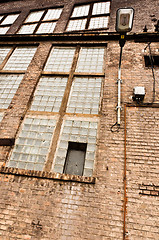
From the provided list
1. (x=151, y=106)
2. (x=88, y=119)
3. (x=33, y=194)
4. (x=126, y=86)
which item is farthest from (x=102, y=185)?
(x=126, y=86)

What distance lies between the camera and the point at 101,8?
28.1 ft

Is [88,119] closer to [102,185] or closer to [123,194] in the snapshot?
[102,185]

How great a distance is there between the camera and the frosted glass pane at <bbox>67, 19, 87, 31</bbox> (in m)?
7.92

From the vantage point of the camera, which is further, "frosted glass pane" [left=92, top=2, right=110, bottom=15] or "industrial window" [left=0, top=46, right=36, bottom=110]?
"frosted glass pane" [left=92, top=2, right=110, bottom=15]

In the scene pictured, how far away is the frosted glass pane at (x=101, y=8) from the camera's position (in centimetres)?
837

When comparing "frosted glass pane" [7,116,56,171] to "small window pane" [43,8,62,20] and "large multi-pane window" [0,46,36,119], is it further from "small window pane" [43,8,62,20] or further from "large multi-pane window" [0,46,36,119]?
"small window pane" [43,8,62,20]

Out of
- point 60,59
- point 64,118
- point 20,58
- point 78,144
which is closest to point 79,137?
point 78,144

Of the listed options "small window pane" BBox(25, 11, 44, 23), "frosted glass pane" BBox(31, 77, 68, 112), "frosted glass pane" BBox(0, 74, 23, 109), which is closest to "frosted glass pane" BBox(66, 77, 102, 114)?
"frosted glass pane" BBox(31, 77, 68, 112)

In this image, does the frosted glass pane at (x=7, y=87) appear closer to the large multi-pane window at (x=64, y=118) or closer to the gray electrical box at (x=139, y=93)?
the large multi-pane window at (x=64, y=118)

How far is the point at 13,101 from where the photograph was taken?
16.8 feet

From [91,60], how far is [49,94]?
238 centimetres

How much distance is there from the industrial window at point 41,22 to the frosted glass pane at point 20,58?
2.10m

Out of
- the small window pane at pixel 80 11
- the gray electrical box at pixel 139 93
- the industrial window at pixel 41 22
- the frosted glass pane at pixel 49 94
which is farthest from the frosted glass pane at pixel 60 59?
the small window pane at pixel 80 11

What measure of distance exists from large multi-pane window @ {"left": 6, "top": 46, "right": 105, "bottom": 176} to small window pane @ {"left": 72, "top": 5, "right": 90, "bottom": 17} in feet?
13.5
